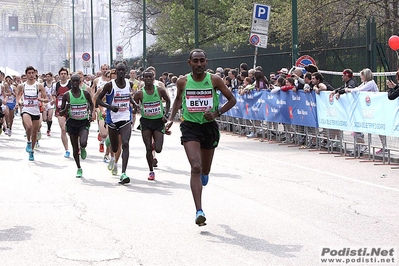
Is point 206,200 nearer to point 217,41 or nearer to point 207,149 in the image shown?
point 207,149

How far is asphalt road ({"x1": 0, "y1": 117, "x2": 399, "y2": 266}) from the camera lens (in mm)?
7961

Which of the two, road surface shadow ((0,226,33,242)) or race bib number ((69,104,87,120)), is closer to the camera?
road surface shadow ((0,226,33,242))

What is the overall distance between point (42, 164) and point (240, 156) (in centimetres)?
390

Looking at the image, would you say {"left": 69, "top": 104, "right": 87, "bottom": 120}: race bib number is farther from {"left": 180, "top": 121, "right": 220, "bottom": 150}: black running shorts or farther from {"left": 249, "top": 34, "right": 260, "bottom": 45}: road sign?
{"left": 249, "top": 34, "right": 260, "bottom": 45}: road sign

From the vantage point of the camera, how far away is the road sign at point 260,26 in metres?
24.5

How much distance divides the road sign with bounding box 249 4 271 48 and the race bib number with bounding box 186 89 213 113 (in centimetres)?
1503

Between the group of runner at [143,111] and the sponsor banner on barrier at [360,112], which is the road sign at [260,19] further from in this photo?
the sponsor banner on barrier at [360,112]

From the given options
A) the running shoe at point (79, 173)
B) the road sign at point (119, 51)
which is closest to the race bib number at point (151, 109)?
the running shoe at point (79, 173)

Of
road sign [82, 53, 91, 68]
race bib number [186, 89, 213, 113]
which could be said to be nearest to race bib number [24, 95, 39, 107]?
race bib number [186, 89, 213, 113]

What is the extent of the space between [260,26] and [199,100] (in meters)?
15.5

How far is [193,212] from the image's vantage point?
34.2 feet

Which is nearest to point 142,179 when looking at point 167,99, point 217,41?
point 167,99

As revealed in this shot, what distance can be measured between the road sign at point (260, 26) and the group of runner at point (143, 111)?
3.44 m

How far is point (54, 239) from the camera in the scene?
341 inches
